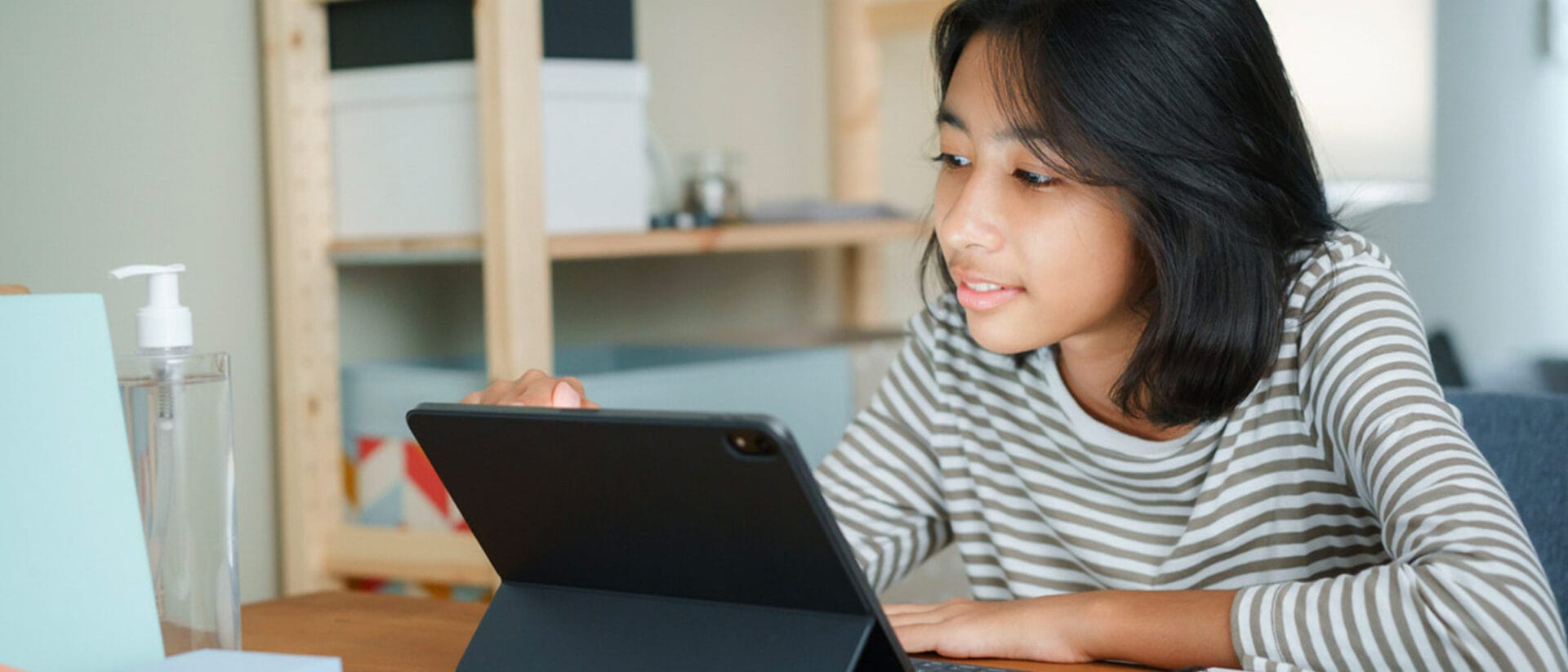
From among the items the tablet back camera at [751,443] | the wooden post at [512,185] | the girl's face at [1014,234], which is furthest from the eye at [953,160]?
the wooden post at [512,185]

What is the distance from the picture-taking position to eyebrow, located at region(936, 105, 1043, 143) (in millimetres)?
856

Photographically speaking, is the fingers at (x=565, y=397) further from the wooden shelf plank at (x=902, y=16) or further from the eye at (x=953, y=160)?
the wooden shelf plank at (x=902, y=16)

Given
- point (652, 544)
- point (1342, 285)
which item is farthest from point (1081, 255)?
point (652, 544)

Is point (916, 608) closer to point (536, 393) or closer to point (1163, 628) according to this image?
point (1163, 628)

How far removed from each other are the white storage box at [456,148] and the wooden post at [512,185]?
0.04 meters

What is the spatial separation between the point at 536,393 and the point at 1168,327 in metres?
0.39

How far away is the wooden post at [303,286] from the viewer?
162cm

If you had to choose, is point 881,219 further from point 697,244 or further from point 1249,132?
point 1249,132

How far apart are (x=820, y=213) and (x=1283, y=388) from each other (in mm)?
1167

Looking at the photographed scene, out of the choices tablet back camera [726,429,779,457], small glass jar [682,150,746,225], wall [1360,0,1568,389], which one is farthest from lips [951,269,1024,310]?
wall [1360,0,1568,389]

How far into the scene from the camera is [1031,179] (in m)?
0.87

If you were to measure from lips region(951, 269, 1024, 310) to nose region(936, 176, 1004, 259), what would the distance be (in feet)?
0.08

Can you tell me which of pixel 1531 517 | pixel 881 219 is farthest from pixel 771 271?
pixel 1531 517

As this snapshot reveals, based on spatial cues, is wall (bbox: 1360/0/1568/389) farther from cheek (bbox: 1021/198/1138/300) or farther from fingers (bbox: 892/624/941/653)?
fingers (bbox: 892/624/941/653)
